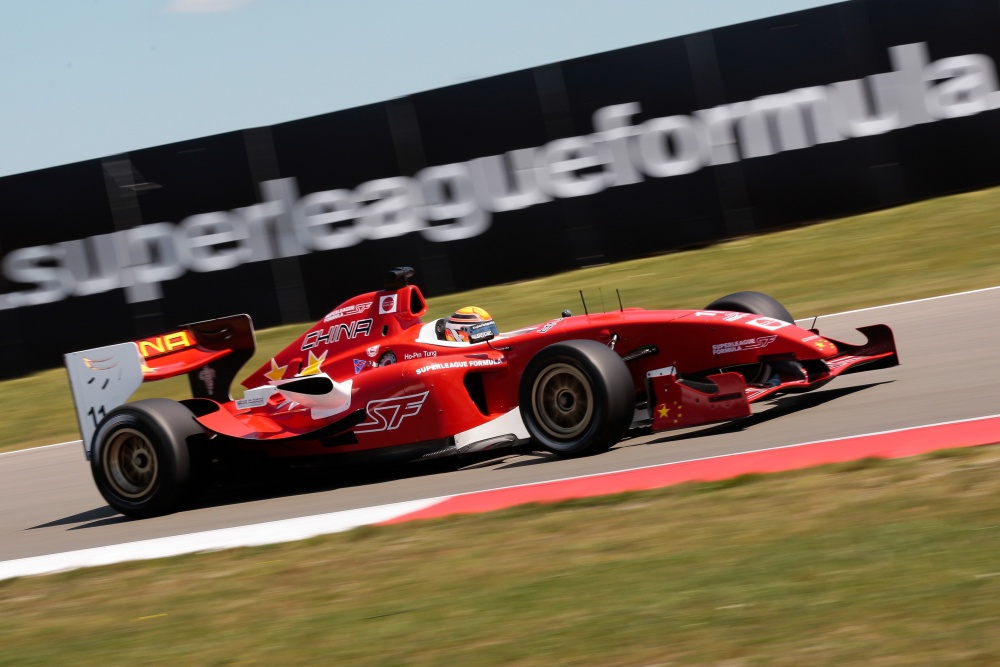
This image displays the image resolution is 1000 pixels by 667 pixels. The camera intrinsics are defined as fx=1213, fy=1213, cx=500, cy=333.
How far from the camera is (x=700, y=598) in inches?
167

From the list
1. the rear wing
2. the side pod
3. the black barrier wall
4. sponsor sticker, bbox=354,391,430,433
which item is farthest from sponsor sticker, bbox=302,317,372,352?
the black barrier wall

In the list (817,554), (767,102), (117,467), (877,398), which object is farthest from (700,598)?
(767,102)

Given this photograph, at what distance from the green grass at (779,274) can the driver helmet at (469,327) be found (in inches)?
196

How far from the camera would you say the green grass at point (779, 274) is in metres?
13.0

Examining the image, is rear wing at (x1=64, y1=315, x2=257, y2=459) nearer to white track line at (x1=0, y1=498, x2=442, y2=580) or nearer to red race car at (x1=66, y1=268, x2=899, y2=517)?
red race car at (x1=66, y1=268, x2=899, y2=517)

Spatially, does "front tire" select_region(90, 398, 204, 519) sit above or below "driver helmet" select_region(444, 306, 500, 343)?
below

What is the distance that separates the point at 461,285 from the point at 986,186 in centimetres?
645

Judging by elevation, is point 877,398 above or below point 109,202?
below

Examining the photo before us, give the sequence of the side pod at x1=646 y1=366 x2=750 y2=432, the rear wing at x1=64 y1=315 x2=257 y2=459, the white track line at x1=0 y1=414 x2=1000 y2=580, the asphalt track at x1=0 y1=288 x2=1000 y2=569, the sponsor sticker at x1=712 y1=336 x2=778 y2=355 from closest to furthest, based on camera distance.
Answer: the white track line at x1=0 y1=414 x2=1000 y2=580 < the asphalt track at x1=0 y1=288 x2=1000 y2=569 < the side pod at x1=646 y1=366 x2=750 y2=432 < the sponsor sticker at x1=712 y1=336 x2=778 y2=355 < the rear wing at x1=64 y1=315 x2=257 y2=459

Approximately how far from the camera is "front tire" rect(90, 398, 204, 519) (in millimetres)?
8242

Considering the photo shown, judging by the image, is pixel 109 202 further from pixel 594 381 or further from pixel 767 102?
pixel 594 381

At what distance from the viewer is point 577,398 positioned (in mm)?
7414

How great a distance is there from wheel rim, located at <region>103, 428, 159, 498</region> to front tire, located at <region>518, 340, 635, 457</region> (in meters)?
2.79

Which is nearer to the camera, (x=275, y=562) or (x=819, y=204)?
(x=275, y=562)
